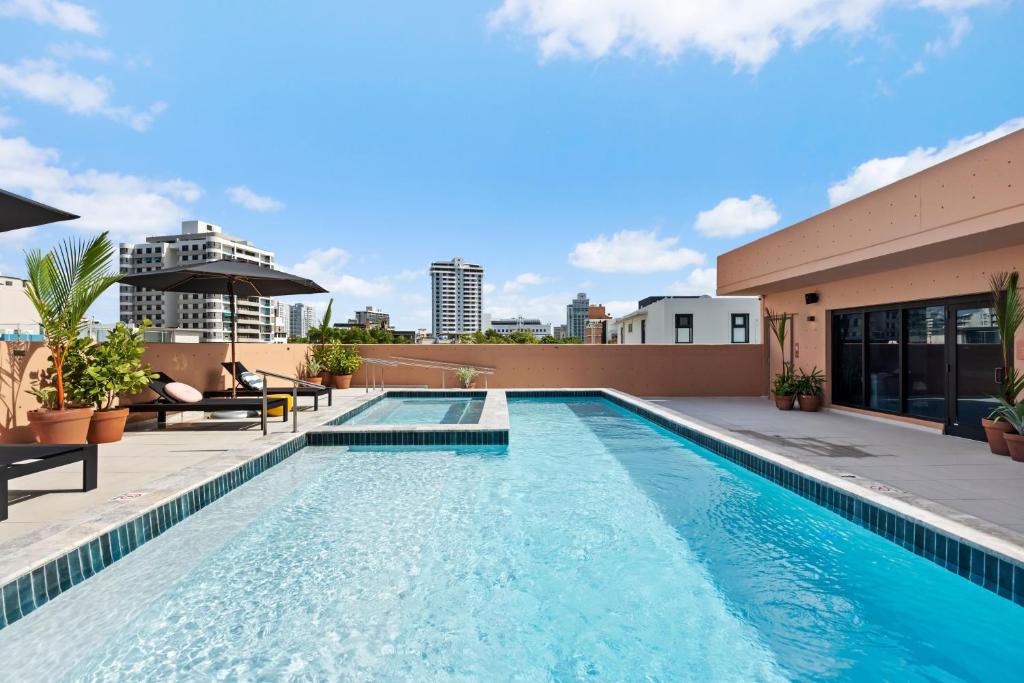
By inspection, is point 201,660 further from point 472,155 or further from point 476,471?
point 472,155

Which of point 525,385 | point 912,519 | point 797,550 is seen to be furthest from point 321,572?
point 525,385

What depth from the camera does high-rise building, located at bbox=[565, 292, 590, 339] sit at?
497 feet

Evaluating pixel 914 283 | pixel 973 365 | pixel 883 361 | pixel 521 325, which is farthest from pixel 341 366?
pixel 521 325

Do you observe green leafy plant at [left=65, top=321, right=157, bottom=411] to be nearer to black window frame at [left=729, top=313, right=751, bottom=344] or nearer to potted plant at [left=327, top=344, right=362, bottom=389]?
potted plant at [left=327, top=344, right=362, bottom=389]

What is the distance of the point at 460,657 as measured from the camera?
246 cm

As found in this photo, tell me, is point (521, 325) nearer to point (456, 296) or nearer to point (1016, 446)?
point (456, 296)

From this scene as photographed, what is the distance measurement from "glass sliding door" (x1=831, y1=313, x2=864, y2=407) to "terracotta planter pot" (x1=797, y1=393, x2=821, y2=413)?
32cm

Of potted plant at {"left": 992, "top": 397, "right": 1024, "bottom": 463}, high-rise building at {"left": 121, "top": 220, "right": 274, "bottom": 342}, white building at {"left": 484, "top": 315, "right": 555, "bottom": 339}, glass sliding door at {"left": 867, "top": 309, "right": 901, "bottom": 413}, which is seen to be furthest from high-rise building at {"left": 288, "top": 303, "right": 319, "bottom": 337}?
potted plant at {"left": 992, "top": 397, "right": 1024, "bottom": 463}

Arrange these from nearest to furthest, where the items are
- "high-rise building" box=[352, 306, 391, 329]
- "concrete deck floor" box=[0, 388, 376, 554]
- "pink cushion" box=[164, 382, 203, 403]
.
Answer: "concrete deck floor" box=[0, 388, 376, 554]
"pink cushion" box=[164, 382, 203, 403]
"high-rise building" box=[352, 306, 391, 329]

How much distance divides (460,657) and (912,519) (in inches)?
119

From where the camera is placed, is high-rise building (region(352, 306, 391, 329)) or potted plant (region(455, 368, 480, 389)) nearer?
potted plant (region(455, 368, 480, 389))

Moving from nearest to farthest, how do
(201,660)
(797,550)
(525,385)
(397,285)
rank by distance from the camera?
(201,660) → (797,550) → (525,385) → (397,285)

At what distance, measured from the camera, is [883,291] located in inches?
327

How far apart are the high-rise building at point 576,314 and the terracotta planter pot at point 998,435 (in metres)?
143
